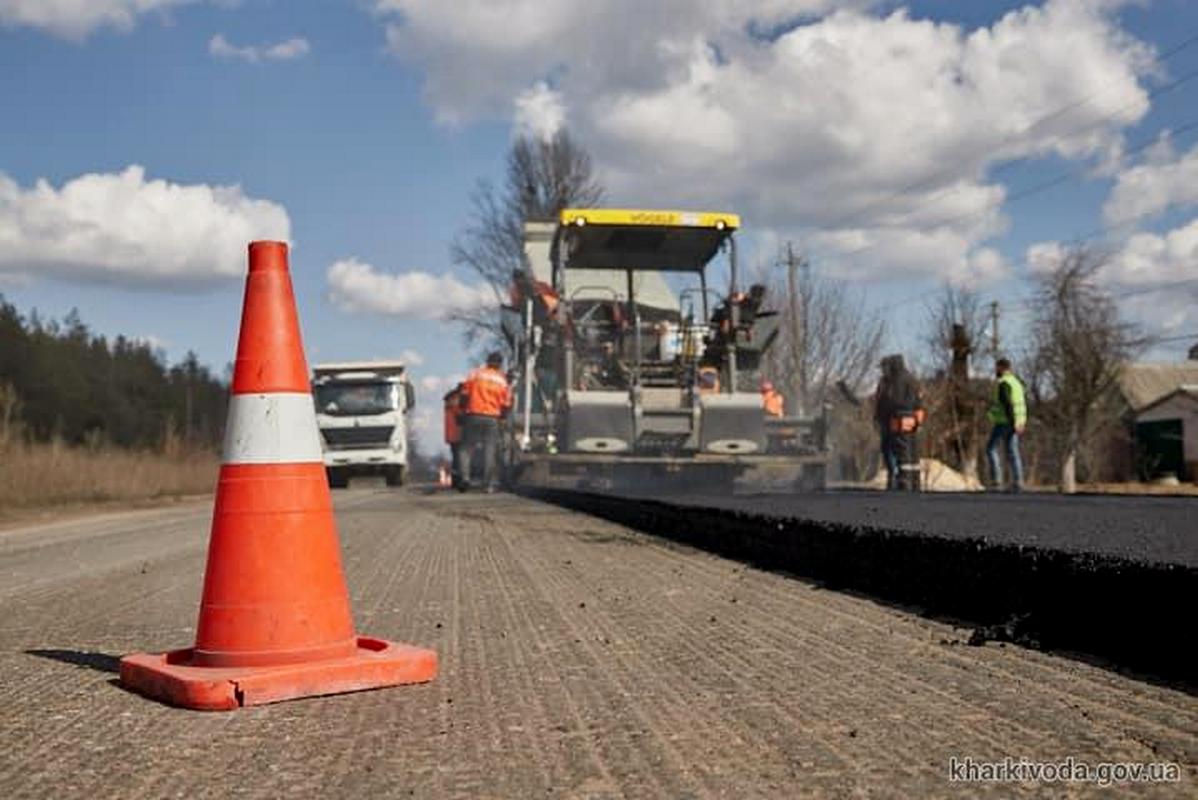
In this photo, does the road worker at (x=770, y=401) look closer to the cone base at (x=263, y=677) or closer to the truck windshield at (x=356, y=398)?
the truck windshield at (x=356, y=398)

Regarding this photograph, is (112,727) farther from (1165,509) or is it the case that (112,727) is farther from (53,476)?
(53,476)

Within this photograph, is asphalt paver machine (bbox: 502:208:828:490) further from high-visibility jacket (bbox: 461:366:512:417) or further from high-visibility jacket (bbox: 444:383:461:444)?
high-visibility jacket (bbox: 444:383:461:444)

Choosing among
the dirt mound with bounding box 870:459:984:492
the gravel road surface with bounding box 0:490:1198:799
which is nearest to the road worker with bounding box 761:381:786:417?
the dirt mound with bounding box 870:459:984:492

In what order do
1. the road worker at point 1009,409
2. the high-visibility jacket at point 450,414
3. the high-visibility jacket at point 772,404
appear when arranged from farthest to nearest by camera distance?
the high-visibility jacket at point 450,414 < the high-visibility jacket at point 772,404 < the road worker at point 1009,409

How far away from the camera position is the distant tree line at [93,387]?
6356 cm

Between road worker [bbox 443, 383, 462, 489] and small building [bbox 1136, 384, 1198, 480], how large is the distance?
104 ft

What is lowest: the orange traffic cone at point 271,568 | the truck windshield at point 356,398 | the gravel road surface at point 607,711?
the gravel road surface at point 607,711

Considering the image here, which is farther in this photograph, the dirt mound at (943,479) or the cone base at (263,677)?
the dirt mound at (943,479)

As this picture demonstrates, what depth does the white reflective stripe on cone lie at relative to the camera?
165 inches

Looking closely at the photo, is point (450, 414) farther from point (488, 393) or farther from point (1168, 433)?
point (1168, 433)

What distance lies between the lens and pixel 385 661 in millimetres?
3830

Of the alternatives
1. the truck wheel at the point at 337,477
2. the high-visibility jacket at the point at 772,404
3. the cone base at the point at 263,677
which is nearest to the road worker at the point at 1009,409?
the high-visibility jacket at the point at 772,404

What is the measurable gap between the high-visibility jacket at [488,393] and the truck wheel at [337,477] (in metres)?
12.1

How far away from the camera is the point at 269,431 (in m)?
4.22
